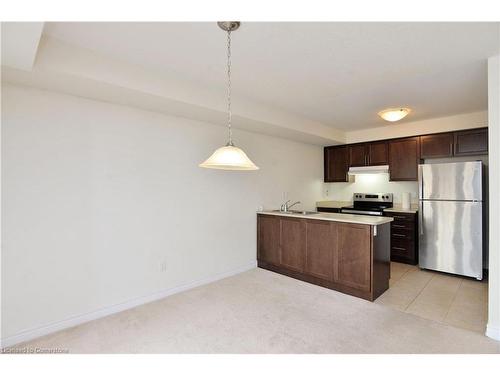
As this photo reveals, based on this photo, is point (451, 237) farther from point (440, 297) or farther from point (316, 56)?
point (316, 56)

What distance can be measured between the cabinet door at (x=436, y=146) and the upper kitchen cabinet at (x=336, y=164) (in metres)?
1.35

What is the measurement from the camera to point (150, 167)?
10.1ft

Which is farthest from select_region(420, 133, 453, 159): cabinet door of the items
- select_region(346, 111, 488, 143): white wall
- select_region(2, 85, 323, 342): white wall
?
select_region(2, 85, 323, 342): white wall

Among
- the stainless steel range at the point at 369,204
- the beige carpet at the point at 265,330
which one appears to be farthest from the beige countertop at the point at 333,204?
the beige carpet at the point at 265,330

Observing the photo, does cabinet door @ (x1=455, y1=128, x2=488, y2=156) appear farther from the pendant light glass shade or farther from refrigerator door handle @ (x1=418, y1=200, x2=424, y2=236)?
the pendant light glass shade

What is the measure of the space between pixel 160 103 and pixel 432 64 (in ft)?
8.79

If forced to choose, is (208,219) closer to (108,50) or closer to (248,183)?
(248,183)

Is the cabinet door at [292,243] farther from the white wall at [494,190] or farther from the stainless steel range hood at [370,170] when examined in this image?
the stainless steel range hood at [370,170]

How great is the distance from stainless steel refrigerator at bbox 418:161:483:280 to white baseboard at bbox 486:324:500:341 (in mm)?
1732

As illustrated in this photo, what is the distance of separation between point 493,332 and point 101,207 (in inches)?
150

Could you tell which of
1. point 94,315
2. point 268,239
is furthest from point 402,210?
point 94,315

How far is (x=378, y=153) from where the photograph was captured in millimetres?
4926
